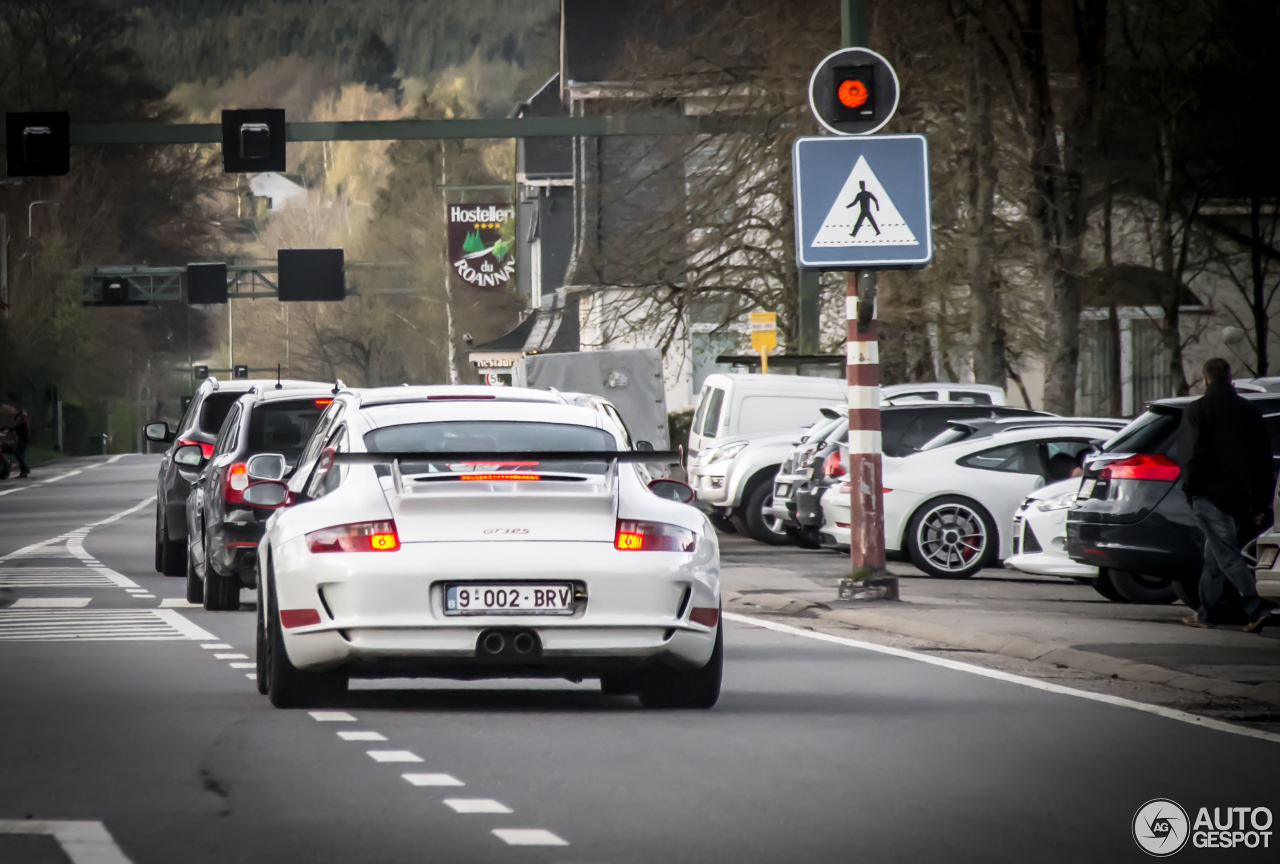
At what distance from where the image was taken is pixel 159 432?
23.2 meters

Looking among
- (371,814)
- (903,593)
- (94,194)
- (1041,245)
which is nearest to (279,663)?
(371,814)

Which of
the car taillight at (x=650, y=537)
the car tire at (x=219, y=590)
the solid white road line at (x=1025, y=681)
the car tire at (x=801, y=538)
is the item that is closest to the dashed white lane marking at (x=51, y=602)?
the car tire at (x=219, y=590)

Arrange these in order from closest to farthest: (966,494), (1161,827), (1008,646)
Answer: (1161,827), (1008,646), (966,494)

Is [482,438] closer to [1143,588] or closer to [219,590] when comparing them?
[219,590]

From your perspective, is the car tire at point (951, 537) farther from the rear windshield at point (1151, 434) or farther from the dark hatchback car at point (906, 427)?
the rear windshield at point (1151, 434)

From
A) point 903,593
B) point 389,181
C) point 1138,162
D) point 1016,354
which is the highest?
point 389,181

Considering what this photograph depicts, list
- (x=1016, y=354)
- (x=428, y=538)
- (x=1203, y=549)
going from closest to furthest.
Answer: (x=428, y=538) < (x=1203, y=549) < (x=1016, y=354)

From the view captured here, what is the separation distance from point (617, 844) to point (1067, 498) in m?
11.7

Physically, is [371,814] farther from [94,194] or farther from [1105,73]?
[94,194]

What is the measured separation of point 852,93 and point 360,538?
876cm

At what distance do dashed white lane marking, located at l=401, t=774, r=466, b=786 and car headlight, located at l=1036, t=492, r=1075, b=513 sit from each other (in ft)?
33.9

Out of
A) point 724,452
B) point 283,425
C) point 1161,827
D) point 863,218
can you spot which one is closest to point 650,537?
point 1161,827

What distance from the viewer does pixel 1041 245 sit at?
2998 cm

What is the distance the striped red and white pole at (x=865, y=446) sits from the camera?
17844mm
